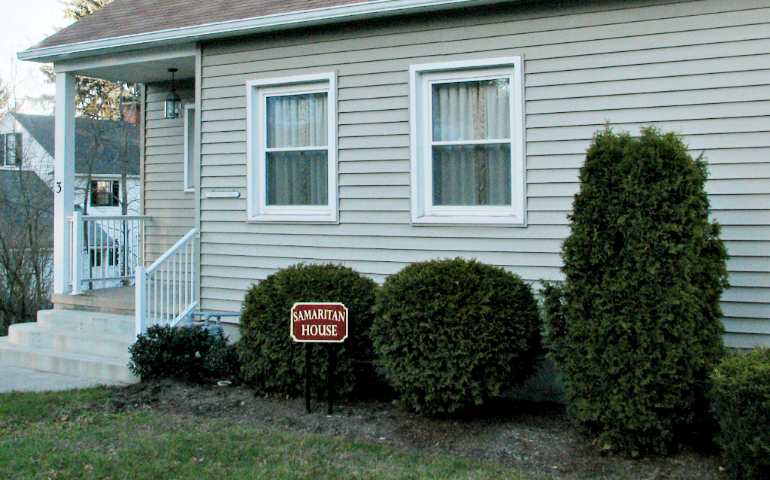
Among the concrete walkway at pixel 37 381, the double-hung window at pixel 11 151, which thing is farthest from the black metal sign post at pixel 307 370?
the double-hung window at pixel 11 151

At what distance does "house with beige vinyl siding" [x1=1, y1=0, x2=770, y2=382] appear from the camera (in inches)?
221

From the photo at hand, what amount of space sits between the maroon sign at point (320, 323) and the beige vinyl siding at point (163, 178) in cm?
422

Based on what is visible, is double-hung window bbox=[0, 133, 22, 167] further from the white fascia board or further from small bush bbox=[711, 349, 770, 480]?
small bush bbox=[711, 349, 770, 480]

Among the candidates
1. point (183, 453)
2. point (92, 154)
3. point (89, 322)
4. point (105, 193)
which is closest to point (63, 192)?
point (89, 322)

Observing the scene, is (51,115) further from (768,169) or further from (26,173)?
(768,169)

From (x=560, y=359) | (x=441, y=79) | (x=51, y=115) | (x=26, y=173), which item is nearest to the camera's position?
(x=560, y=359)

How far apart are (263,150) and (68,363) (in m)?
3.01

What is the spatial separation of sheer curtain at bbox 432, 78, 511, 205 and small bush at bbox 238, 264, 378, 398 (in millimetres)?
1323

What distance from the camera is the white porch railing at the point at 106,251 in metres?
8.45

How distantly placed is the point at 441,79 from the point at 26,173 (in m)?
13.0

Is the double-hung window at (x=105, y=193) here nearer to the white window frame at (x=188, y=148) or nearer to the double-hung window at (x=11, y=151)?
the double-hung window at (x=11, y=151)

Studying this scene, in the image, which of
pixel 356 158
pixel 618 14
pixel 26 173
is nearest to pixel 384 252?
pixel 356 158

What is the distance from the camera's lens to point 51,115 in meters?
28.0

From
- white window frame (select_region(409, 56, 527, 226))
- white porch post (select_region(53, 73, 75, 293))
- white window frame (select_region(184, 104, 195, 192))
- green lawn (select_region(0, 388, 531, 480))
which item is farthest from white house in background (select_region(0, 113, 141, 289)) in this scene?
green lawn (select_region(0, 388, 531, 480))
